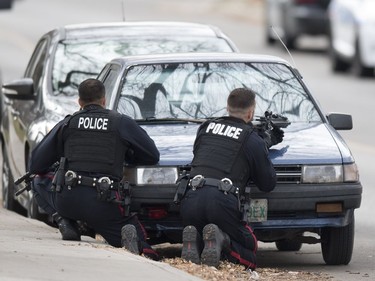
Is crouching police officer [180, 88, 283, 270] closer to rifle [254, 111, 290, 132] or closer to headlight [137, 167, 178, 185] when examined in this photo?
headlight [137, 167, 178, 185]

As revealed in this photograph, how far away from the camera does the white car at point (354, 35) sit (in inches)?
1025

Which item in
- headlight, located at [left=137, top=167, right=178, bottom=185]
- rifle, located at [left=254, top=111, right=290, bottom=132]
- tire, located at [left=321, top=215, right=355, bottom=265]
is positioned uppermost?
rifle, located at [left=254, top=111, right=290, bottom=132]

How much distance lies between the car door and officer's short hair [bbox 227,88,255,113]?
2976 millimetres

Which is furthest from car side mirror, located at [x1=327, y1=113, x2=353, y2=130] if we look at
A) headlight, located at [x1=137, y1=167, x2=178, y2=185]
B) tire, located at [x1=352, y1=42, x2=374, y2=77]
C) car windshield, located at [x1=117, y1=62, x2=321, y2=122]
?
tire, located at [x1=352, y1=42, x2=374, y2=77]

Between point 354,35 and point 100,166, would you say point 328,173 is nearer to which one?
point 100,166

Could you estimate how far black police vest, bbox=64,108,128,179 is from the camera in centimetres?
988

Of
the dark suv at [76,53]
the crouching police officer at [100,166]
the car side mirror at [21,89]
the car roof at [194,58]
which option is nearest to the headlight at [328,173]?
the crouching police officer at [100,166]

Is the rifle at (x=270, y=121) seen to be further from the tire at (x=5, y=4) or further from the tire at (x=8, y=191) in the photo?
the tire at (x=5, y=4)

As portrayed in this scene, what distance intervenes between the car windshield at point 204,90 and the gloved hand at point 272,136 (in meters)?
0.91

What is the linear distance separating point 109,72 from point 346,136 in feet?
28.2

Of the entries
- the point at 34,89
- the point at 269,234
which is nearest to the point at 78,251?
A: the point at 269,234

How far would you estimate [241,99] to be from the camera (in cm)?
968

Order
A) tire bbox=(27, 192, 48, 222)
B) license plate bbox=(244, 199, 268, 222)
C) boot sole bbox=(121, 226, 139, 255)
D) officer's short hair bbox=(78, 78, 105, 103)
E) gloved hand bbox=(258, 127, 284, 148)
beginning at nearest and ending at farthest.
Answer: boot sole bbox=(121, 226, 139, 255), license plate bbox=(244, 199, 268, 222), gloved hand bbox=(258, 127, 284, 148), officer's short hair bbox=(78, 78, 105, 103), tire bbox=(27, 192, 48, 222)

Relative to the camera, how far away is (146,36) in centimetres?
1343
